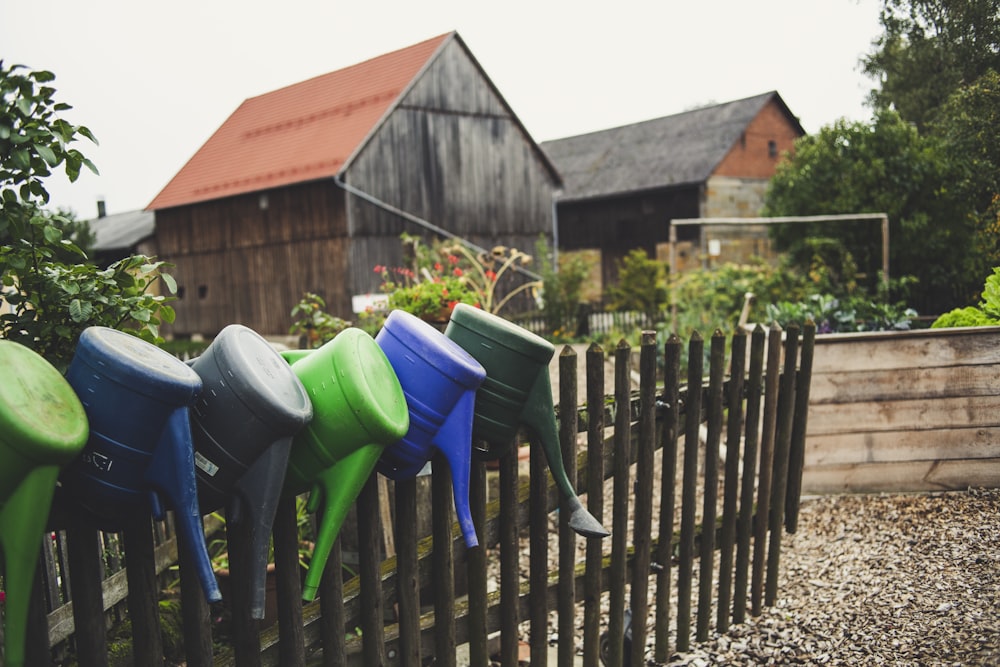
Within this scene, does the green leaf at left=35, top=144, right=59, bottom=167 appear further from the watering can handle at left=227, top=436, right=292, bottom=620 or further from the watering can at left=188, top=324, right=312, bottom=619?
the watering can handle at left=227, top=436, right=292, bottom=620

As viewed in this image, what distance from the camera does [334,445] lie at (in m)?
1.89

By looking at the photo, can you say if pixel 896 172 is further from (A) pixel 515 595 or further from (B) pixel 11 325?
(B) pixel 11 325

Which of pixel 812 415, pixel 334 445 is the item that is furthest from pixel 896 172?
pixel 334 445

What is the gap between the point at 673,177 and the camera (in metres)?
24.9

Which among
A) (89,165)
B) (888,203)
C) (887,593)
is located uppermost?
(888,203)

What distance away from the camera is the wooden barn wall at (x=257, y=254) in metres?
17.8

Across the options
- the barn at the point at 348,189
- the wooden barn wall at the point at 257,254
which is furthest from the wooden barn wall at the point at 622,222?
the wooden barn wall at the point at 257,254

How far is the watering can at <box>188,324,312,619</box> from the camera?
1.73 meters

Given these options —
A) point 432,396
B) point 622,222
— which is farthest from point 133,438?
point 622,222

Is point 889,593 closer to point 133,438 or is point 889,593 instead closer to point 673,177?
point 133,438

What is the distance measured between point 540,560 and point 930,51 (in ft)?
10.3

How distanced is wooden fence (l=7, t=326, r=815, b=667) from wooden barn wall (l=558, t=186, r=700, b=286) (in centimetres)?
2073

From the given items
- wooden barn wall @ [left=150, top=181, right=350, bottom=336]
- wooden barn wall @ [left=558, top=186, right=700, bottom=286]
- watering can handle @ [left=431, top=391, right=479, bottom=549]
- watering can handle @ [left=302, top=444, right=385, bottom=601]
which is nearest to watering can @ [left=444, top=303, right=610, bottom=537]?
watering can handle @ [left=431, top=391, right=479, bottom=549]

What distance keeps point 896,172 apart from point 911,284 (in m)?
4.44
